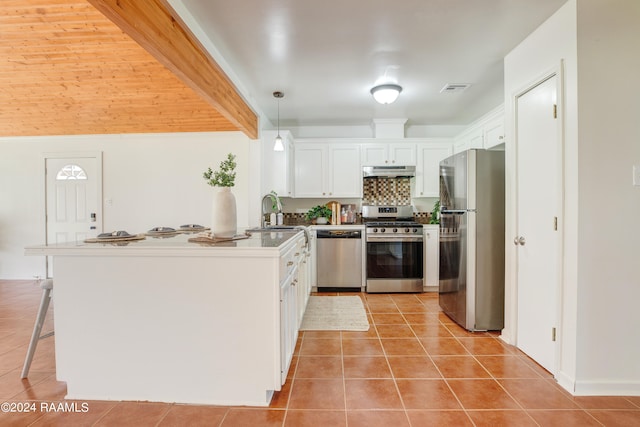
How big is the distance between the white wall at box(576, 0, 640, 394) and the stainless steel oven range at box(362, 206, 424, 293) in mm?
2180

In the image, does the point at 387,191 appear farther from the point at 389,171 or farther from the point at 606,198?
the point at 606,198

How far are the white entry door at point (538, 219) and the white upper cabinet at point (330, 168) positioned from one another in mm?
2319

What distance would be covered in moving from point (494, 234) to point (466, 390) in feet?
4.67

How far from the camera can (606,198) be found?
5.66ft

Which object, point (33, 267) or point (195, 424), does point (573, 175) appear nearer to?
point (195, 424)

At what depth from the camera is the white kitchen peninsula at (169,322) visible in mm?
1627

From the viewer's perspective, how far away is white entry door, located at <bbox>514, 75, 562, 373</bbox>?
1.93 m

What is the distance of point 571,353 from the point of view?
178 cm

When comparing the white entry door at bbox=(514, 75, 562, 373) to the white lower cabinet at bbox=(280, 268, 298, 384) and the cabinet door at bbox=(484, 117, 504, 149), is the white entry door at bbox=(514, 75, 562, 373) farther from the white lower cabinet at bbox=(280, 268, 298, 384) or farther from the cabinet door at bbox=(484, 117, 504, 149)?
the white lower cabinet at bbox=(280, 268, 298, 384)

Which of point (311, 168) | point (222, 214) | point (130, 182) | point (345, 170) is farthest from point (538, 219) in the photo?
point (130, 182)

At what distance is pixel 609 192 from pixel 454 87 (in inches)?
78.2

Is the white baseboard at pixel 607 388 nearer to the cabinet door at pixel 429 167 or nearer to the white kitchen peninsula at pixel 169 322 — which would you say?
the white kitchen peninsula at pixel 169 322

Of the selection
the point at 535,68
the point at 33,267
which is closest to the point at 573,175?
the point at 535,68

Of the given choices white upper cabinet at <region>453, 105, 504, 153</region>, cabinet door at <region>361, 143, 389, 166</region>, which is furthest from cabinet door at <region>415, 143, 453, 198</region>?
cabinet door at <region>361, 143, 389, 166</region>
